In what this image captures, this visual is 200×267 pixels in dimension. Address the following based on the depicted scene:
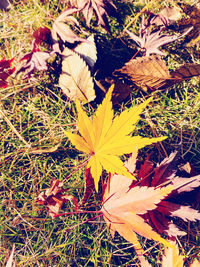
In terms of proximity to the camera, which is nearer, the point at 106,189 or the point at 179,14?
the point at 106,189

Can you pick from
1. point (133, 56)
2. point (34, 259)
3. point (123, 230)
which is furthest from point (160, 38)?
point (34, 259)

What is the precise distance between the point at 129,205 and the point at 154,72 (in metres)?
0.61

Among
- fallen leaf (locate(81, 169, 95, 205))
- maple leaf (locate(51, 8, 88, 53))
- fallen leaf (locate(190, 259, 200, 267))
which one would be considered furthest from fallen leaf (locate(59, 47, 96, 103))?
fallen leaf (locate(190, 259, 200, 267))

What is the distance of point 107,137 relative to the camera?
3.05 feet

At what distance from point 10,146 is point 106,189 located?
0.58m

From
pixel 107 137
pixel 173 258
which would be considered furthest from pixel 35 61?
pixel 173 258

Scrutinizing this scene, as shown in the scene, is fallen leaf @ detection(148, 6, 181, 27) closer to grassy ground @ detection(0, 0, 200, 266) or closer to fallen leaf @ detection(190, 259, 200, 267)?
grassy ground @ detection(0, 0, 200, 266)

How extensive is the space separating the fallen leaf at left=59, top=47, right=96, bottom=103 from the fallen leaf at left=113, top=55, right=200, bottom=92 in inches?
6.6

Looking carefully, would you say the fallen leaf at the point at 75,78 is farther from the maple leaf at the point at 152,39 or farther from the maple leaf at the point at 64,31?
the maple leaf at the point at 152,39

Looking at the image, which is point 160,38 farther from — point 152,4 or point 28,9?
point 28,9

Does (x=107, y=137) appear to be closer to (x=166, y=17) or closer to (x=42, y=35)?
(x=42, y=35)

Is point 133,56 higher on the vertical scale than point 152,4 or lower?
lower

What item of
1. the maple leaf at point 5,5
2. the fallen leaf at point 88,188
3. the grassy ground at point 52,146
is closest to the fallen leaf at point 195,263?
the grassy ground at point 52,146

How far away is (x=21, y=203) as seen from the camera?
1.25m
